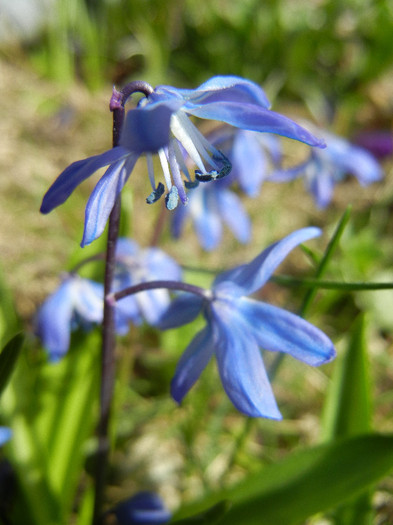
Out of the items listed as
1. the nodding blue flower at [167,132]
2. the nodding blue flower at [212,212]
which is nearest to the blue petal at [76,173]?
the nodding blue flower at [167,132]

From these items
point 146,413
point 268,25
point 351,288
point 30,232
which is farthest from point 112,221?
point 268,25

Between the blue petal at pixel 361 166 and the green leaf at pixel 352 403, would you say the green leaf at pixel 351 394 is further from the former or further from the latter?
the blue petal at pixel 361 166

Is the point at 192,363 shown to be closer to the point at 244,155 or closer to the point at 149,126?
the point at 149,126

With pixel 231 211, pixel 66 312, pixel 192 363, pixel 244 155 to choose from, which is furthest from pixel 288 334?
pixel 231 211

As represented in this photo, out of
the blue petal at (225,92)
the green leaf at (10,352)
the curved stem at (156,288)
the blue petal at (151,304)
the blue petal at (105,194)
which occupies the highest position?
the blue petal at (225,92)

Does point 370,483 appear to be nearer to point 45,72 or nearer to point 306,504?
point 306,504

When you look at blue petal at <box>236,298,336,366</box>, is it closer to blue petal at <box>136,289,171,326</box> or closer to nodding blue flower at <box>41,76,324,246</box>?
nodding blue flower at <box>41,76,324,246</box>
